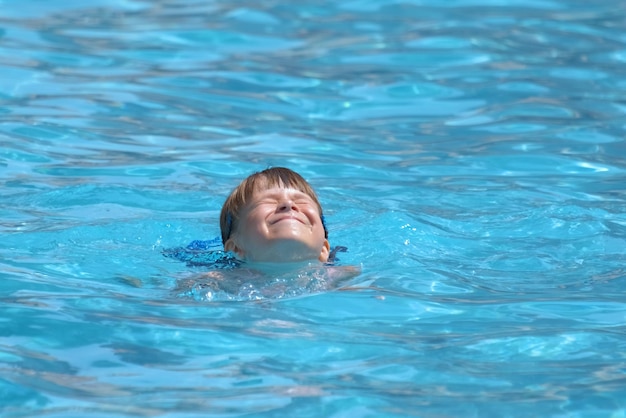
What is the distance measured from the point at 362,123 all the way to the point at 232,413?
4.95 metres

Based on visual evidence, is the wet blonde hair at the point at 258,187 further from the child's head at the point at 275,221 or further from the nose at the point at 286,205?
the nose at the point at 286,205

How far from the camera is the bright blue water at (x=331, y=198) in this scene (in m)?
3.66

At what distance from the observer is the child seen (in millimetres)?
4789

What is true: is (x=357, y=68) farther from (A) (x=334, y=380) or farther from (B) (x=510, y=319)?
(A) (x=334, y=380)

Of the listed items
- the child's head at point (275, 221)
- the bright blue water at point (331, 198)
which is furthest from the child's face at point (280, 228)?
the bright blue water at point (331, 198)

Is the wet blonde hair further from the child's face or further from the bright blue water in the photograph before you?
the bright blue water

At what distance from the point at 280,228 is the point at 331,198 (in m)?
1.59

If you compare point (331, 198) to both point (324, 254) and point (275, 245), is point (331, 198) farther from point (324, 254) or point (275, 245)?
point (275, 245)

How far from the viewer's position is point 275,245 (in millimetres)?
4949

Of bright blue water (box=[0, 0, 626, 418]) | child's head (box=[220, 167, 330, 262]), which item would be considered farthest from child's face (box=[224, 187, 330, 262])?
bright blue water (box=[0, 0, 626, 418])

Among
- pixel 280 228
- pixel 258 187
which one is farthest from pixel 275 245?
pixel 258 187

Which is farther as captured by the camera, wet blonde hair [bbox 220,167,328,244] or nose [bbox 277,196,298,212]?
wet blonde hair [bbox 220,167,328,244]

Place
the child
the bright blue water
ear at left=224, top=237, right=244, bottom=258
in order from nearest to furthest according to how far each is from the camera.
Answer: the bright blue water, the child, ear at left=224, top=237, right=244, bottom=258

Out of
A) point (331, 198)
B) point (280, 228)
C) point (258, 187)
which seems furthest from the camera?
point (331, 198)
